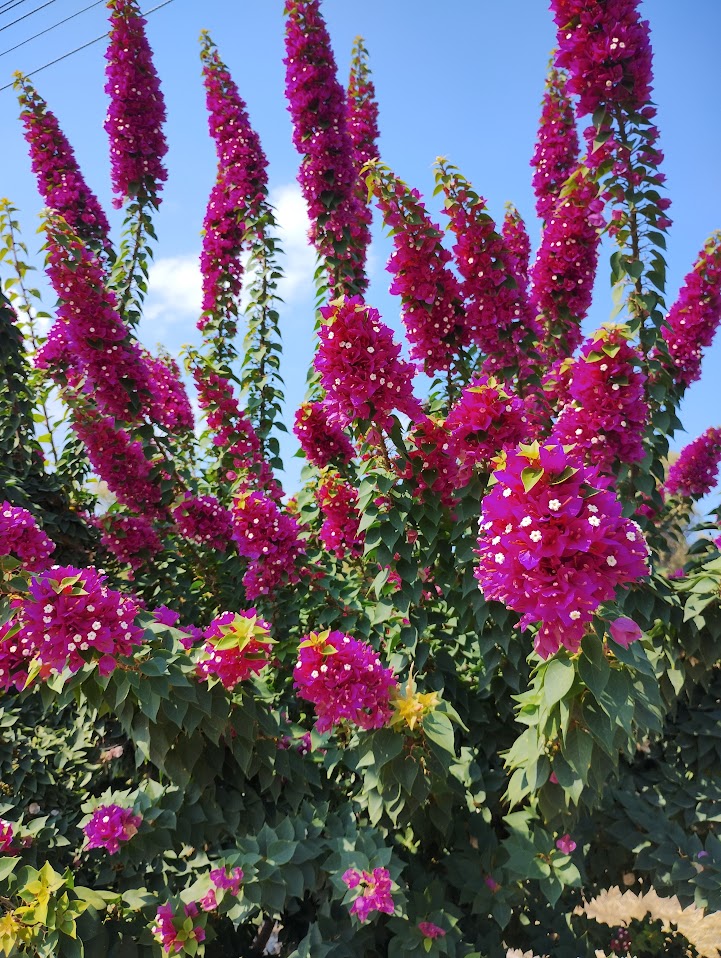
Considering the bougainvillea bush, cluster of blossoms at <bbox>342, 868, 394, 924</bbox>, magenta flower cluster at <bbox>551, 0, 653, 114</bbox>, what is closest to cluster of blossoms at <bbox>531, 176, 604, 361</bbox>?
the bougainvillea bush

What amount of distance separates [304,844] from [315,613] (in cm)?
124

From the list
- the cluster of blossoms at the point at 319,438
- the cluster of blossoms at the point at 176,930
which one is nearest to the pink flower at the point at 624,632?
the cluster of blossoms at the point at 176,930

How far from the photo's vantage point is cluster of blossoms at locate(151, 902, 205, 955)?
243 cm

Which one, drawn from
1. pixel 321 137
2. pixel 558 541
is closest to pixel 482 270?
pixel 321 137

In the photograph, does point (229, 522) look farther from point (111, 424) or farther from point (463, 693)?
point (463, 693)

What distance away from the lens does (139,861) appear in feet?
9.18

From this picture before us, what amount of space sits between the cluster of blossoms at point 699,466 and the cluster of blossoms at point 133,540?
11.2ft

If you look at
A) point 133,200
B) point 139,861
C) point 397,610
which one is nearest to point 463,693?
point 397,610

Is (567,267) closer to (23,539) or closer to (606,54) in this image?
(606,54)

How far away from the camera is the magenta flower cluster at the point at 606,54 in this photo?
3160 mm

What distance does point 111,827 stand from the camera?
2.68 m

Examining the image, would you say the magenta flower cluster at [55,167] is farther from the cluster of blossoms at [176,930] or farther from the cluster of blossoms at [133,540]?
the cluster of blossoms at [176,930]

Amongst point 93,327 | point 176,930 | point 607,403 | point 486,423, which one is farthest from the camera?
point 93,327

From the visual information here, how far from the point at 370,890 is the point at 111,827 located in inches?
41.1
